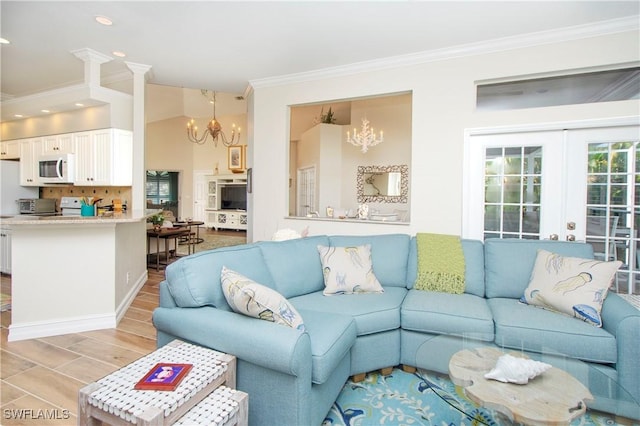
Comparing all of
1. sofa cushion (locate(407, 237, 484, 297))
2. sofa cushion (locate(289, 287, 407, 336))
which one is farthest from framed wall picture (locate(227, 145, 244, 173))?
sofa cushion (locate(289, 287, 407, 336))

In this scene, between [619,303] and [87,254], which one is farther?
[87,254]

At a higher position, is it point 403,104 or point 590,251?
point 403,104

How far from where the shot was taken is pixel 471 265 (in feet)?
9.35

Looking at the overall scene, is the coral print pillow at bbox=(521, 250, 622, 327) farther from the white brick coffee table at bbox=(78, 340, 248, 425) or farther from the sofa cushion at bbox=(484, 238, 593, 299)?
the white brick coffee table at bbox=(78, 340, 248, 425)

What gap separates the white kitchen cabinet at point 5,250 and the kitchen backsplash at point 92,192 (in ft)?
2.75

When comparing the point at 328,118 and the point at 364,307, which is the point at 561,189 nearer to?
the point at 364,307

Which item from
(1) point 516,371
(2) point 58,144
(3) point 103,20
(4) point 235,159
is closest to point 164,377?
(1) point 516,371

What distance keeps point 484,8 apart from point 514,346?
267 centimetres

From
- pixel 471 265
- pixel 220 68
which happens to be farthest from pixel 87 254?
pixel 471 265

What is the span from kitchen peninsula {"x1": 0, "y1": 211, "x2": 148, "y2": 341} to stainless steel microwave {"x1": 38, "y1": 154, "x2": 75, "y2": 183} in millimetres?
1917

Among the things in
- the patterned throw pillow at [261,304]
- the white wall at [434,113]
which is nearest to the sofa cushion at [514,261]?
the white wall at [434,113]

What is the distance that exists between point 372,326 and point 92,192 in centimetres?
494

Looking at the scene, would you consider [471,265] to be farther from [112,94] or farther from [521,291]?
[112,94]

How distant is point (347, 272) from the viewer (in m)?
2.75
